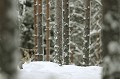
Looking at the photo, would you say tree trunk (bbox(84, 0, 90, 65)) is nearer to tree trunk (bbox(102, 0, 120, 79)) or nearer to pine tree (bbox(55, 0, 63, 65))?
pine tree (bbox(55, 0, 63, 65))

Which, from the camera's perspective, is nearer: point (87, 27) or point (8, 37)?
point (8, 37)

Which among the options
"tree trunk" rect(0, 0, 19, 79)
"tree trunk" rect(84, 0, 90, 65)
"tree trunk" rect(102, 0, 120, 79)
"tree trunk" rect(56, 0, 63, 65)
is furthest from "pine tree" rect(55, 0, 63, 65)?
"tree trunk" rect(0, 0, 19, 79)

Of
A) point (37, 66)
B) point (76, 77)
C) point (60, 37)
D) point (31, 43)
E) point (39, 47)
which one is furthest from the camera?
point (31, 43)

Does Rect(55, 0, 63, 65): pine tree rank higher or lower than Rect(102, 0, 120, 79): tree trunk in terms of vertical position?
lower

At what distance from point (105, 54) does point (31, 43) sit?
2578cm

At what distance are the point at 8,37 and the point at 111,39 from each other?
198 cm

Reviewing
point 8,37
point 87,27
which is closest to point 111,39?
point 8,37

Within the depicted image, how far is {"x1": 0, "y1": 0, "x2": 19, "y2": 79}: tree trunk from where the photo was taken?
4289mm

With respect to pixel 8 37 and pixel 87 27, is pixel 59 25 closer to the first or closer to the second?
pixel 87 27

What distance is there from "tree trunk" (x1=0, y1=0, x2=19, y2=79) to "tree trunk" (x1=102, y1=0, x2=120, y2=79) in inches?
73.1

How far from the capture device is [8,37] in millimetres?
4348

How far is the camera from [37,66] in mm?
14289

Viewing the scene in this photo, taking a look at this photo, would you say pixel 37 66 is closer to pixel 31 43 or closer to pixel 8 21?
pixel 8 21

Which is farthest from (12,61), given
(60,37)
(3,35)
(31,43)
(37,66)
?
(31,43)
